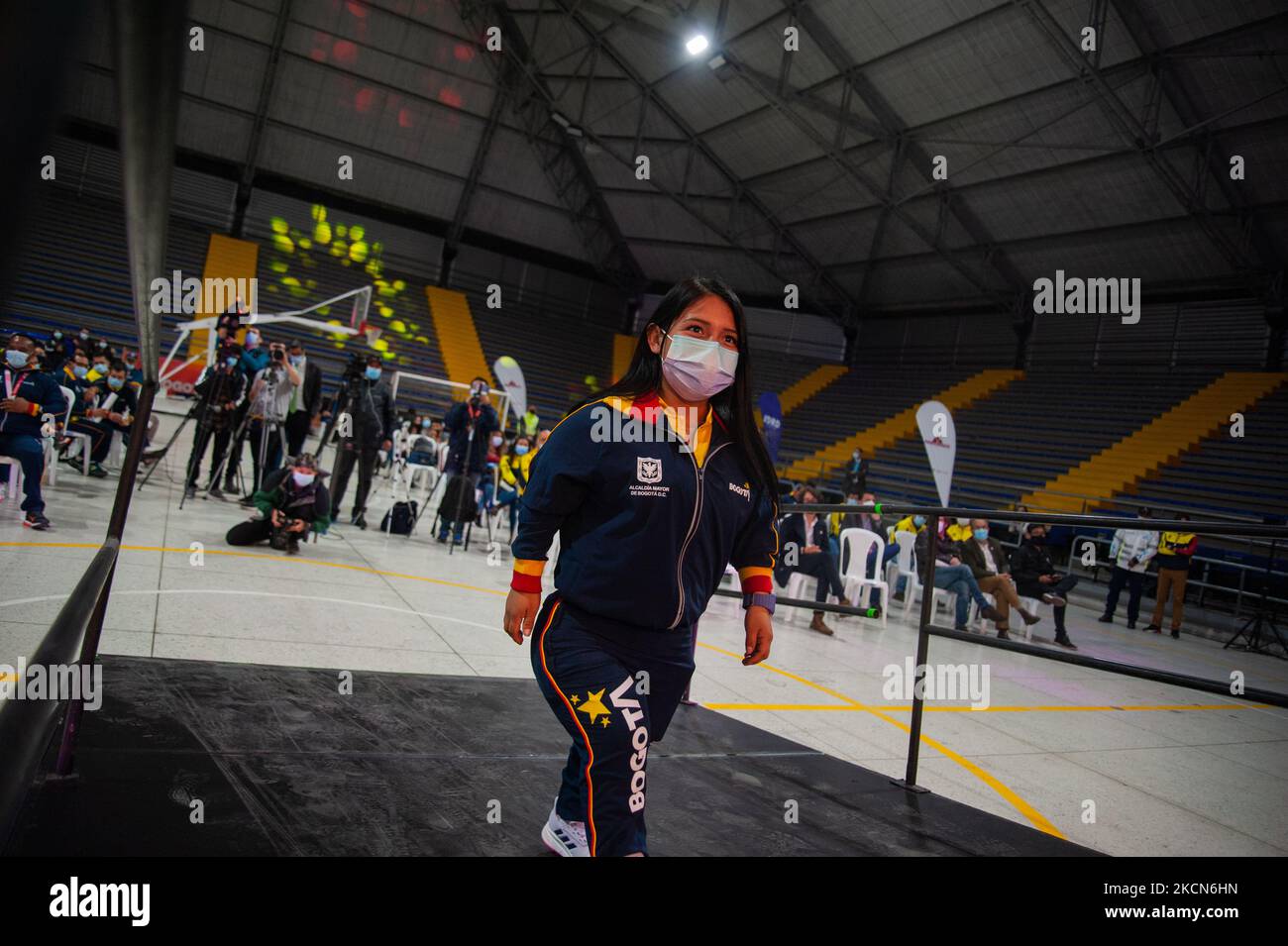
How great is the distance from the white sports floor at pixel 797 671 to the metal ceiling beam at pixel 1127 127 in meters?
9.48

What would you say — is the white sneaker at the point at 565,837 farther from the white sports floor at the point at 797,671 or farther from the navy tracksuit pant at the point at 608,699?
the white sports floor at the point at 797,671

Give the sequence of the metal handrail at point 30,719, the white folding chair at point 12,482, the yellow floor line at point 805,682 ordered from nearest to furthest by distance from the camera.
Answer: the metal handrail at point 30,719, the yellow floor line at point 805,682, the white folding chair at point 12,482

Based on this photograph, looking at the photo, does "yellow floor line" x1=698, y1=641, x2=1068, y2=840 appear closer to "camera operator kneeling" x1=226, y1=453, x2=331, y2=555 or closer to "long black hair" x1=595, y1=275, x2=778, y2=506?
"long black hair" x1=595, y1=275, x2=778, y2=506

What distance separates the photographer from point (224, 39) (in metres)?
18.3

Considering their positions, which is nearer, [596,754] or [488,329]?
[596,754]

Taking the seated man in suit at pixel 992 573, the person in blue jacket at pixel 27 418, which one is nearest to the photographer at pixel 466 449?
the person in blue jacket at pixel 27 418

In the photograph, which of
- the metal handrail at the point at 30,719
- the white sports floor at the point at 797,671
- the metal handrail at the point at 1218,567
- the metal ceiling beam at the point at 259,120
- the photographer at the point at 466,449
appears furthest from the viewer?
the metal ceiling beam at the point at 259,120

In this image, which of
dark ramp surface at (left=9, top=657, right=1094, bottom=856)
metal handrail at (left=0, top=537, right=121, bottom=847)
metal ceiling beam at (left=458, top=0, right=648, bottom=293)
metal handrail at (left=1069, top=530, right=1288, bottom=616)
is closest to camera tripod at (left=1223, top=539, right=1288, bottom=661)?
metal handrail at (left=1069, top=530, right=1288, bottom=616)

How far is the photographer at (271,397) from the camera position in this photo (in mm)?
7738

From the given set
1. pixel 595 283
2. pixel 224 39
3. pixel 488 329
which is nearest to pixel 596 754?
pixel 224 39

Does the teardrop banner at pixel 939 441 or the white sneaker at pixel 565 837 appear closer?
the white sneaker at pixel 565 837

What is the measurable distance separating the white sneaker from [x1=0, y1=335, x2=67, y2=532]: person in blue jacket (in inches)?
198
